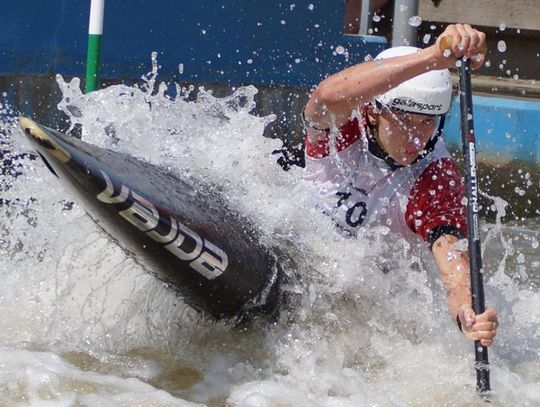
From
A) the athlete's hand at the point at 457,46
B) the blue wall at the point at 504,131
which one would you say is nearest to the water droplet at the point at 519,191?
the blue wall at the point at 504,131

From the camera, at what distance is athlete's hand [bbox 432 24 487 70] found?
369cm

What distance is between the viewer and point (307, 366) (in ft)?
13.2

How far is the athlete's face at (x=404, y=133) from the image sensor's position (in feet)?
13.6

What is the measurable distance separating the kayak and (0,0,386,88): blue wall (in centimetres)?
262

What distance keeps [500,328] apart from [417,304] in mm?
480

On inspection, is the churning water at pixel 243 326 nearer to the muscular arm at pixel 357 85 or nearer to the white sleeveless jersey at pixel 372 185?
the white sleeveless jersey at pixel 372 185

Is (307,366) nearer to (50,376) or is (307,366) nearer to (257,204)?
(257,204)

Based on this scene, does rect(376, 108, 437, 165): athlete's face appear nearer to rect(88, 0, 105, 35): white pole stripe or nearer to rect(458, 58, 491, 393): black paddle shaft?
rect(458, 58, 491, 393): black paddle shaft

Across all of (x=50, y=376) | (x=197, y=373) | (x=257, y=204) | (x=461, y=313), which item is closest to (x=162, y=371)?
(x=197, y=373)

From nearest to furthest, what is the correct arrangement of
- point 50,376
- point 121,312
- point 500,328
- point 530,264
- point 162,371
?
point 50,376 → point 162,371 → point 121,312 → point 500,328 → point 530,264

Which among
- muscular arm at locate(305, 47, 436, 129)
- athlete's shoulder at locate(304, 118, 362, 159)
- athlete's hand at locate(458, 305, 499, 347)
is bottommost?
athlete's hand at locate(458, 305, 499, 347)

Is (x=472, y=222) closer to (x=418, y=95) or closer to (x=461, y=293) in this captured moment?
(x=461, y=293)

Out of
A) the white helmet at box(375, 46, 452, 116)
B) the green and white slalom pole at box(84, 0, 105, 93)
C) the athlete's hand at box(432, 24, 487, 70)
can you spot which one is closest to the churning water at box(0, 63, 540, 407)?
the white helmet at box(375, 46, 452, 116)

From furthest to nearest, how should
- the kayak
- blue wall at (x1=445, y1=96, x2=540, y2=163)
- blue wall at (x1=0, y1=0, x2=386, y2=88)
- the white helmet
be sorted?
blue wall at (x1=445, y1=96, x2=540, y2=163) → blue wall at (x1=0, y1=0, x2=386, y2=88) → the white helmet → the kayak
